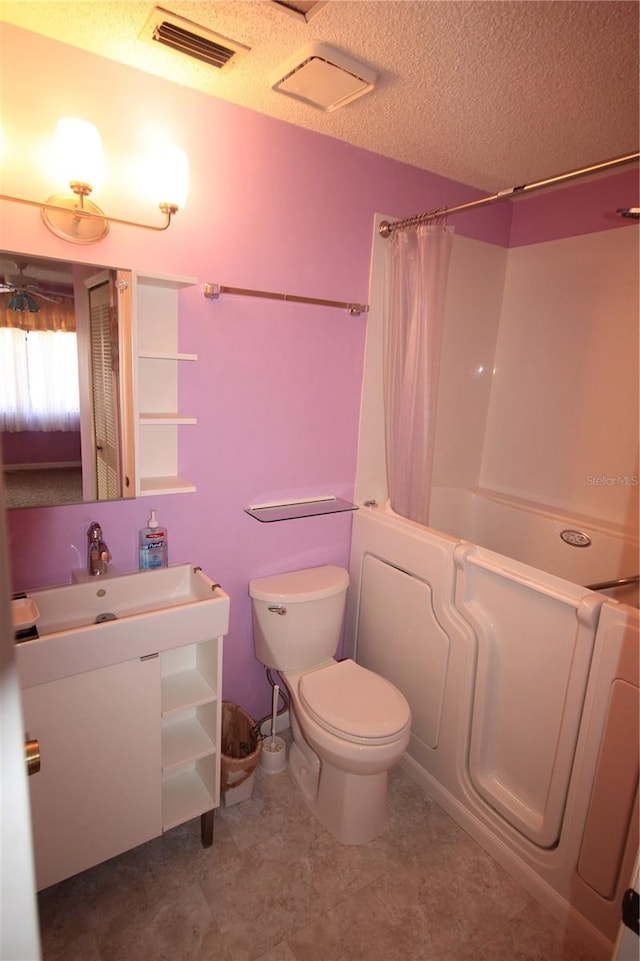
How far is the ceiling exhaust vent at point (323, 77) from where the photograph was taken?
1.35 metres

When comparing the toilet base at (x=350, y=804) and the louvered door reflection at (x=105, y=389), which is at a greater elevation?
the louvered door reflection at (x=105, y=389)

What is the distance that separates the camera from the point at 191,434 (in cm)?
178

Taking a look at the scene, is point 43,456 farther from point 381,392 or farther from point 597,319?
point 597,319

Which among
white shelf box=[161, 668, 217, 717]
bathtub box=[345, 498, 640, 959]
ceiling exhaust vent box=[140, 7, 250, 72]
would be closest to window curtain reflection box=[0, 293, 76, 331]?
ceiling exhaust vent box=[140, 7, 250, 72]

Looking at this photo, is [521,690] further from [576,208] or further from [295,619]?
[576,208]

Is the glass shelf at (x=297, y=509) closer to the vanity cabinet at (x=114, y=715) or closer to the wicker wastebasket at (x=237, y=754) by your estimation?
the vanity cabinet at (x=114, y=715)

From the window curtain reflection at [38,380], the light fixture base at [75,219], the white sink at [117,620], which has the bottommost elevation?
the white sink at [117,620]

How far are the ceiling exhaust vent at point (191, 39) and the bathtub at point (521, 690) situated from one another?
1.61 metres

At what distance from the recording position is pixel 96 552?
1572 millimetres

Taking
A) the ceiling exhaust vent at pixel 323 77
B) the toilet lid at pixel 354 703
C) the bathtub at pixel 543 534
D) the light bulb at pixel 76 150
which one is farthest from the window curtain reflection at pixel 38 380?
the bathtub at pixel 543 534

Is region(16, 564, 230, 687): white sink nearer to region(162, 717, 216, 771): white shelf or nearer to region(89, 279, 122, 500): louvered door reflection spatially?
region(89, 279, 122, 500): louvered door reflection

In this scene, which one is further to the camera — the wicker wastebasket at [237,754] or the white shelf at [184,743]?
the wicker wastebasket at [237,754]

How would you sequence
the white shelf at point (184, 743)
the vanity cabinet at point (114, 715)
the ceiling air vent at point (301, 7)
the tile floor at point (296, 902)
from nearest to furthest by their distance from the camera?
the ceiling air vent at point (301, 7)
the vanity cabinet at point (114, 715)
the tile floor at point (296, 902)
the white shelf at point (184, 743)

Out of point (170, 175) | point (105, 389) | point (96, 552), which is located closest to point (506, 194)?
point (170, 175)
